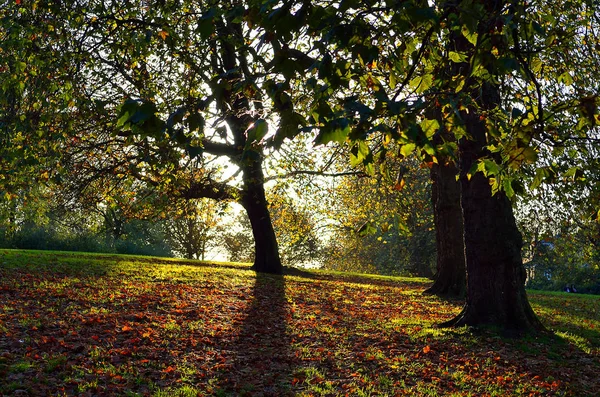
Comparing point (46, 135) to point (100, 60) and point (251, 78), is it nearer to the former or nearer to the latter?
point (100, 60)

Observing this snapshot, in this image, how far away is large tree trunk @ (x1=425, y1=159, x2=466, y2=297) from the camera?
16594mm

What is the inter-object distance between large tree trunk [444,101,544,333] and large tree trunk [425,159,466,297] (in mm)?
6322

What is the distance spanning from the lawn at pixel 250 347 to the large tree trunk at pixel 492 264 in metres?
0.50

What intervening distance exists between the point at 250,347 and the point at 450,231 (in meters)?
9.71

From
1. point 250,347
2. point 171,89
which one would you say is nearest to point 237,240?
point 171,89

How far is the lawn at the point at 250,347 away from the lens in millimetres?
6684

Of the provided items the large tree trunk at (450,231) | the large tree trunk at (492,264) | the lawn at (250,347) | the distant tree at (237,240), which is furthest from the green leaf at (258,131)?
the distant tree at (237,240)

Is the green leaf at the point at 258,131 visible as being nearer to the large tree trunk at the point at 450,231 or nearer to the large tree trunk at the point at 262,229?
the large tree trunk at the point at 450,231

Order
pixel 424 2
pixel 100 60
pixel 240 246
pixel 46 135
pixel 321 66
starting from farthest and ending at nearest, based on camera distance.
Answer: pixel 240 246, pixel 100 60, pixel 46 135, pixel 424 2, pixel 321 66

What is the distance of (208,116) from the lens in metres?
11.6

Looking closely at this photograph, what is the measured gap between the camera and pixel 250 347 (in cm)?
896

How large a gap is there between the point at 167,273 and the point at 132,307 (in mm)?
6715

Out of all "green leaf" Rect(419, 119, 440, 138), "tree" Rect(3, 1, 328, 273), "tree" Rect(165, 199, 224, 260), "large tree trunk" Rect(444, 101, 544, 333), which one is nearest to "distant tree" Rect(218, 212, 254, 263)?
"tree" Rect(165, 199, 224, 260)

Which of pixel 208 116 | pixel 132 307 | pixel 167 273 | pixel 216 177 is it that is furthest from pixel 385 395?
pixel 216 177
